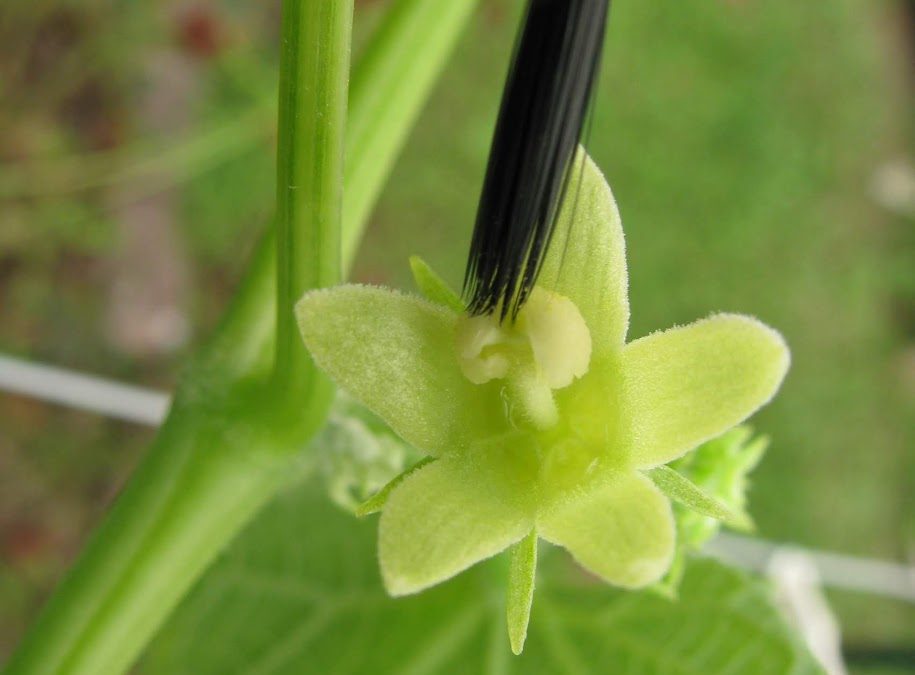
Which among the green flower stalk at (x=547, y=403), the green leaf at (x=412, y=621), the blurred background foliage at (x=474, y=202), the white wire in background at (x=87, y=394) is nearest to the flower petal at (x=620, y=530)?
the green flower stalk at (x=547, y=403)

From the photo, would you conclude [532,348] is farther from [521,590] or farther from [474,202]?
[474,202]

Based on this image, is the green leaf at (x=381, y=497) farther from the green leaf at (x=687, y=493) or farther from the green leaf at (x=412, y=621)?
the green leaf at (x=412, y=621)

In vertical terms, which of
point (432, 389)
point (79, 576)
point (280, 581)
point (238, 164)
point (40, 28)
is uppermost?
point (432, 389)

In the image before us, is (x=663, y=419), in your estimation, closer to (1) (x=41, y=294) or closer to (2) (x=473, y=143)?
(1) (x=41, y=294)

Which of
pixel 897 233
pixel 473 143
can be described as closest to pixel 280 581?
pixel 473 143

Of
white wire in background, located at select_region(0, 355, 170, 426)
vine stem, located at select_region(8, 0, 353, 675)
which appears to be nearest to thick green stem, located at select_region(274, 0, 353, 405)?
vine stem, located at select_region(8, 0, 353, 675)

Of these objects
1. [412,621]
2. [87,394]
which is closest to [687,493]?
[412,621]

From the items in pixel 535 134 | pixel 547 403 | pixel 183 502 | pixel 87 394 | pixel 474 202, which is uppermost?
pixel 535 134
